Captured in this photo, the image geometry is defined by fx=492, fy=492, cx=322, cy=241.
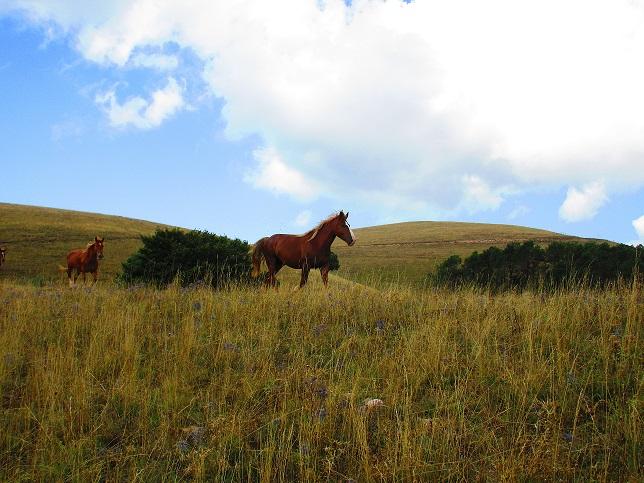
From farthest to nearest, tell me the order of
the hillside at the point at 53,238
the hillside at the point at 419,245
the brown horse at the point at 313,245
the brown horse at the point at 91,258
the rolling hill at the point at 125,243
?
the hillside at the point at 419,245
the rolling hill at the point at 125,243
the hillside at the point at 53,238
the brown horse at the point at 91,258
the brown horse at the point at 313,245

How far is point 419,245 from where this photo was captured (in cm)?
8206

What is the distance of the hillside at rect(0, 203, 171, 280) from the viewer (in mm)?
41469

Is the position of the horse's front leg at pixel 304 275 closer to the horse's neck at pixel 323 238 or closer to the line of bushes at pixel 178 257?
the horse's neck at pixel 323 238

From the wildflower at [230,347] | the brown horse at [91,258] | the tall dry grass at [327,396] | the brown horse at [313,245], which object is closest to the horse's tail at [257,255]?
the brown horse at [313,245]

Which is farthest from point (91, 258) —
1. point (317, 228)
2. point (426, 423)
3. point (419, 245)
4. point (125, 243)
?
point (419, 245)

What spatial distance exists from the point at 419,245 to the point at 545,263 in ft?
154

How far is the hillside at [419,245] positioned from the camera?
6234 centimetres

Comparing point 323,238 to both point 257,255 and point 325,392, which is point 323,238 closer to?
point 257,255

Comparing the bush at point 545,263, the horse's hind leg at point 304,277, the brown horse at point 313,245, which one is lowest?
the horse's hind leg at point 304,277

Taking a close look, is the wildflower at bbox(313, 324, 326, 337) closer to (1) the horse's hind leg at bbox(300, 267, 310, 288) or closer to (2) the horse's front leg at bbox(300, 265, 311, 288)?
(1) the horse's hind leg at bbox(300, 267, 310, 288)

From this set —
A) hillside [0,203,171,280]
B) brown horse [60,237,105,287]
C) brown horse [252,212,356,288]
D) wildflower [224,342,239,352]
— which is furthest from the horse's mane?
hillside [0,203,171,280]

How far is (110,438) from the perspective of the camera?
4477mm

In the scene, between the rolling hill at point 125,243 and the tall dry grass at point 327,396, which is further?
the rolling hill at point 125,243

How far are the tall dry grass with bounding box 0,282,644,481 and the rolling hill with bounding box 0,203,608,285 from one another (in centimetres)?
1882
